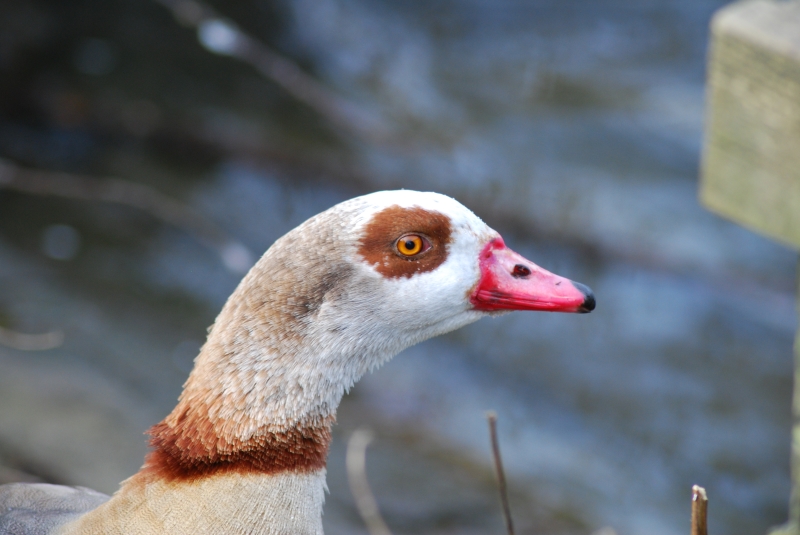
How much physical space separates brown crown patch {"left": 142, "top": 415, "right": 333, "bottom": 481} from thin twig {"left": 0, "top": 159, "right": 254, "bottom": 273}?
10.4 ft

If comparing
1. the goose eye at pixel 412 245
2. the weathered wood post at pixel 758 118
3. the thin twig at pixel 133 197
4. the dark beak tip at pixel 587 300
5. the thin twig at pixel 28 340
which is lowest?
the dark beak tip at pixel 587 300

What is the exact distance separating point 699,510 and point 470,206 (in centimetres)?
Answer: 393

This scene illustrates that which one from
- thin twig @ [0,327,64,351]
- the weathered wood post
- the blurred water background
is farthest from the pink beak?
thin twig @ [0,327,64,351]

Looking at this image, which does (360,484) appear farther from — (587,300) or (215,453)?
(587,300)

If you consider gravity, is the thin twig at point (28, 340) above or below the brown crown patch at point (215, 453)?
above

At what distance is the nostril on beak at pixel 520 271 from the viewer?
2377 millimetres

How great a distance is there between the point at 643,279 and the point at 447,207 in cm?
331

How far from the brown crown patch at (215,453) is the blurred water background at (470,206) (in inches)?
69.8

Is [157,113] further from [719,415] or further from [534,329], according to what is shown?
[719,415]

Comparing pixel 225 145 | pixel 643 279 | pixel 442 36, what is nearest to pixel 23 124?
pixel 225 145

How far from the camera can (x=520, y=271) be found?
93.9 inches

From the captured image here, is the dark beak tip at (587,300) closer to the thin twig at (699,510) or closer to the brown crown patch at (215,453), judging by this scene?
the thin twig at (699,510)

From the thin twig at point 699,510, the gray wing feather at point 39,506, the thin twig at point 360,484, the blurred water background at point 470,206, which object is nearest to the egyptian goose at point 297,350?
the gray wing feather at point 39,506

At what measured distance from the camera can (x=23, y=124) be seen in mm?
5965
